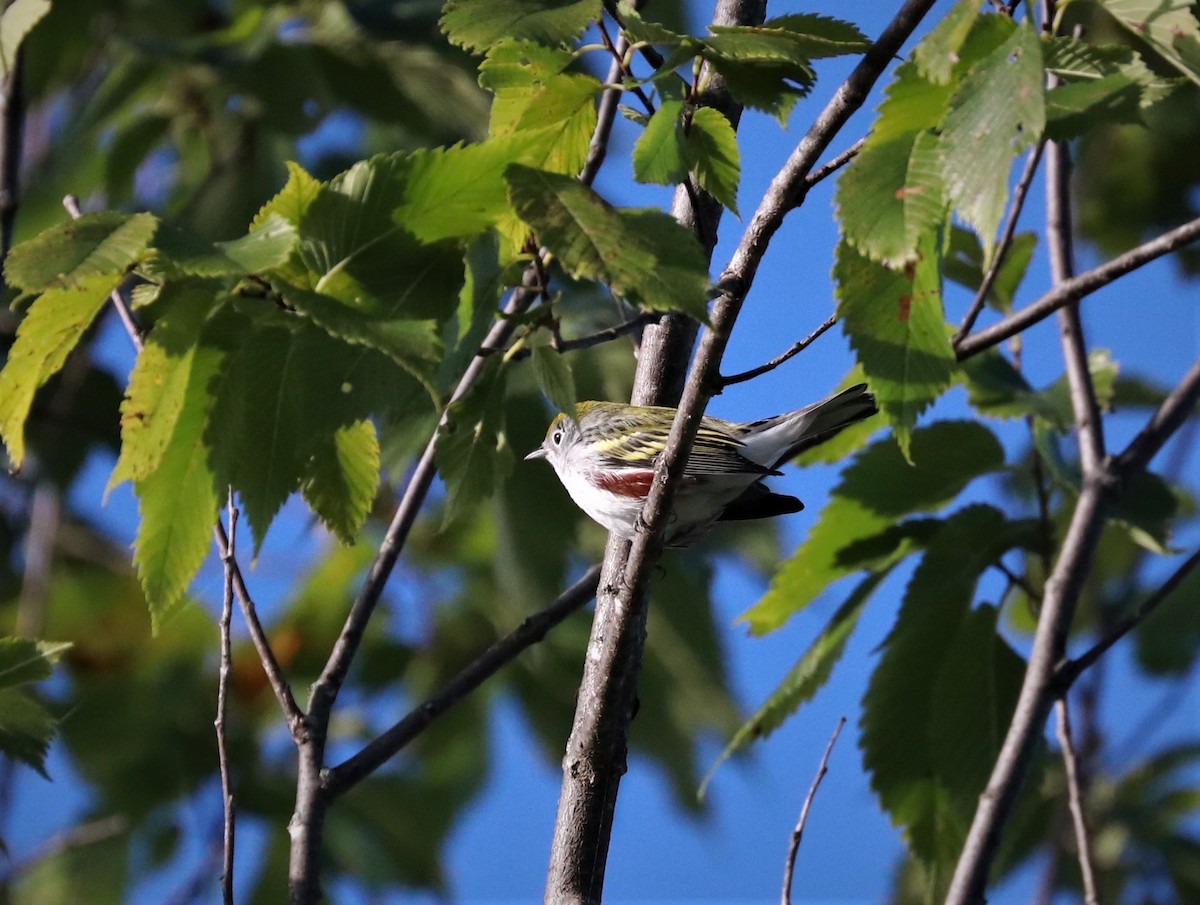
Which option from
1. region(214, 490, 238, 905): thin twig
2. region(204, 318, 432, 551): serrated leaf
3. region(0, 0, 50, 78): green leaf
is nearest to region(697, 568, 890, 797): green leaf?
region(214, 490, 238, 905): thin twig

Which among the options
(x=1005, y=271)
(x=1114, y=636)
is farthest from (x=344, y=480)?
(x=1005, y=271)

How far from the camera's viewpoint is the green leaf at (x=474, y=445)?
1.97 metres

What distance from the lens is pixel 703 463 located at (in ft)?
10.0

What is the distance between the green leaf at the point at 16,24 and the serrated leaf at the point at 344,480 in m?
1.03

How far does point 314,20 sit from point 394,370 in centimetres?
269

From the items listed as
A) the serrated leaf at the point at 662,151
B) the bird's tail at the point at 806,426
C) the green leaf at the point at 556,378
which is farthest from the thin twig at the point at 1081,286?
the green leaf at the point at 556,378

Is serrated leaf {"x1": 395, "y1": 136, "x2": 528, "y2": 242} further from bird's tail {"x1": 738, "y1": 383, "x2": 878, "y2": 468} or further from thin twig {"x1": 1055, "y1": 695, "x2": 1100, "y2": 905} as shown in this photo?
thin twig {"x1": 1055, "y1": 695, "x2": 1100, "y2": 905}

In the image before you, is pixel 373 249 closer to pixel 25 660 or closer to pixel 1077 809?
pixel 25 660

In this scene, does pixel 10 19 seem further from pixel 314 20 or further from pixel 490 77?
pixel 314 20

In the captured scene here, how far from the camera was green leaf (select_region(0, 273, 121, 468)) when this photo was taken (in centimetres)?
161

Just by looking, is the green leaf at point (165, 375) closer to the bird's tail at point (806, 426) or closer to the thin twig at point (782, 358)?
the thin twig at point (782, 358)

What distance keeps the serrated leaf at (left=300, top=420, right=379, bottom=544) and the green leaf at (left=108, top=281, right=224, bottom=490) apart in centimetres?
24

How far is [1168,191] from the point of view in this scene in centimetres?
689

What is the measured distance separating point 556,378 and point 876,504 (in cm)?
122
